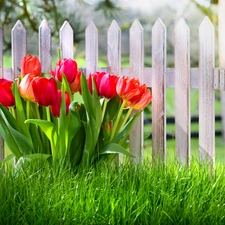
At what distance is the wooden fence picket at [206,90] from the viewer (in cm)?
288

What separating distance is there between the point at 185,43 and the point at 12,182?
49.0 inches

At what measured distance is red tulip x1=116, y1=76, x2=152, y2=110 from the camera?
8.17ft

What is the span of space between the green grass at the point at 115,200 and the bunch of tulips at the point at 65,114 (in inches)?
8.9

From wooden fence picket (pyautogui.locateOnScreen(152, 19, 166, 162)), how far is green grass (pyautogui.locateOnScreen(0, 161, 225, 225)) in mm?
619

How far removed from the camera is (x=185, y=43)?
2.91 metres

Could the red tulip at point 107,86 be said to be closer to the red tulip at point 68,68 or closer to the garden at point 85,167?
the garden at point 85,167

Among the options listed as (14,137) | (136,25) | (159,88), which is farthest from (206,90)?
(14,137)

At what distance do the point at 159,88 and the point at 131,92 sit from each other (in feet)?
1.45

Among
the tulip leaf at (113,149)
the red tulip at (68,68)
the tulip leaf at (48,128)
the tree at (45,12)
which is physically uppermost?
the tree at (45,12)

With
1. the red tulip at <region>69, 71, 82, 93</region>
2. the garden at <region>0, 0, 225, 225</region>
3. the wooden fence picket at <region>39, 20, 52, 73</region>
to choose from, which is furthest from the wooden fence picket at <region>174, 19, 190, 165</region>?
the wooden fence picket at <region>39, 20, 52, 73</region>

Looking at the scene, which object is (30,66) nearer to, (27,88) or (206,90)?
(27,88)

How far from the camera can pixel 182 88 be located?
2.91 m

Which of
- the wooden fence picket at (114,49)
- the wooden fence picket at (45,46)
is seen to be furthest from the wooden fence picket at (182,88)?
the wooden fence picket at (45,46)

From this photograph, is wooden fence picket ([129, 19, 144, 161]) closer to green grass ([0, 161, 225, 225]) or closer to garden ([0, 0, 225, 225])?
garden ([0, 0, 225, 225])
